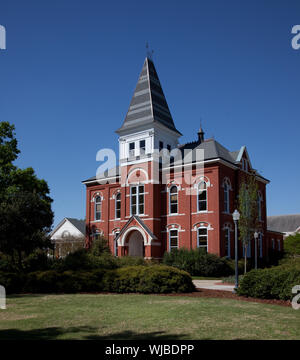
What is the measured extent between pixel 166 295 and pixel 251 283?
3.53 metres

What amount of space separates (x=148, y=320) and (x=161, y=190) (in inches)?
1014

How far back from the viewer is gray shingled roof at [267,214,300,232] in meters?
78.9

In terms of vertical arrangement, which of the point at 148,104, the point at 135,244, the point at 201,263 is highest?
the point at 148,104

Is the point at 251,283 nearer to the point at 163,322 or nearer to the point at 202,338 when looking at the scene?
the point at 163,322

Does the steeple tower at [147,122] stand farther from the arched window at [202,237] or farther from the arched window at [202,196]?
the arched window at [202,237]

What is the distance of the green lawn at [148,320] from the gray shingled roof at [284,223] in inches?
2814

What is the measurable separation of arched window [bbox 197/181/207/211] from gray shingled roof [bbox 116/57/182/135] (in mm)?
8144

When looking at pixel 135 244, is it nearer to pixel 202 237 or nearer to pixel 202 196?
pixel 202 237

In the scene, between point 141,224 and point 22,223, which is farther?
point 141,224

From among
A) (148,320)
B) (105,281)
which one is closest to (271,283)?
(148,320)

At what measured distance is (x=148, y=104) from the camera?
37.4 meters
